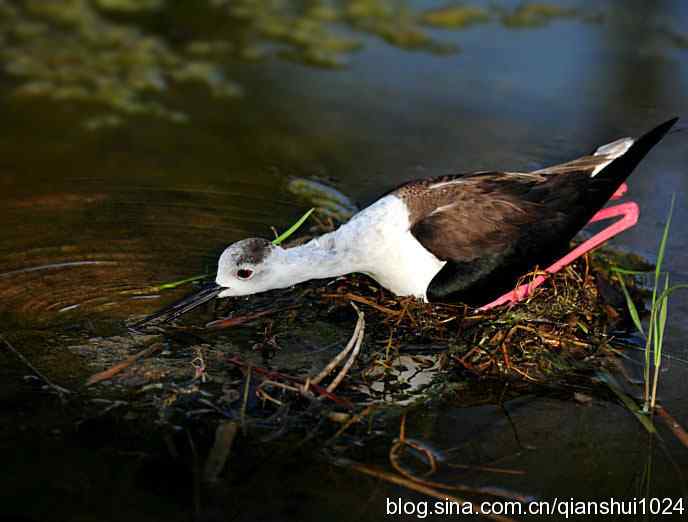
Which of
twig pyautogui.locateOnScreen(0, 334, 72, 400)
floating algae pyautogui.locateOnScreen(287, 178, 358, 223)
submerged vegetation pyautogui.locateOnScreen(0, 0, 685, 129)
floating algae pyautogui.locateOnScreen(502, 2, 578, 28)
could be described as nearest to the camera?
twig pyautogui.locateOnScreen(0, 334, 72, 400)

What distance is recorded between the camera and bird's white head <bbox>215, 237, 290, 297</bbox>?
4727 mm

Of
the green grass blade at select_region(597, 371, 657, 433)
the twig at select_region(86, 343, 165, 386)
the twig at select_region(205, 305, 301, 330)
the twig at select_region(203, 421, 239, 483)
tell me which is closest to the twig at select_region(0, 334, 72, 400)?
the twig at select_region(86, 343, 165, 386)

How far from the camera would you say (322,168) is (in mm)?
6605

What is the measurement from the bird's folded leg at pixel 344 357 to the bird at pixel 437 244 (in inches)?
15.9

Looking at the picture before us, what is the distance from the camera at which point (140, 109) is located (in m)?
7.27

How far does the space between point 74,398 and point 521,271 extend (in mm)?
2280

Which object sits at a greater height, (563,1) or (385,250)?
(563,1)

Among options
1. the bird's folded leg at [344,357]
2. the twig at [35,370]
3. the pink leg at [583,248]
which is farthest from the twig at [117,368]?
the pink leg at [583,248]

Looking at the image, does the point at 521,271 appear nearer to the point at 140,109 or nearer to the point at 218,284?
the point at 218,284

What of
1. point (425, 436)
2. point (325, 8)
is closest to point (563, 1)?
point (325, 8)

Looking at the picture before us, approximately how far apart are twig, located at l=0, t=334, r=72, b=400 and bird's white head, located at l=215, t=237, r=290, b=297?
0.92 m

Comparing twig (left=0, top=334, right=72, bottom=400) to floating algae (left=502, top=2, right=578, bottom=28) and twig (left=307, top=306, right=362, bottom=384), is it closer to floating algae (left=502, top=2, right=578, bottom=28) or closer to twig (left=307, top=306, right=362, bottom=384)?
twig (left=307, top=306, right=362, bottom=384)

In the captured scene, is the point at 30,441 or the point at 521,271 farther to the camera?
the point at 521,271

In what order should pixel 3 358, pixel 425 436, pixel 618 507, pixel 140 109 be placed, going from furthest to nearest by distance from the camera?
pixel 140 109
pixel 3 358
pixel 425 436
pixel 618 507
